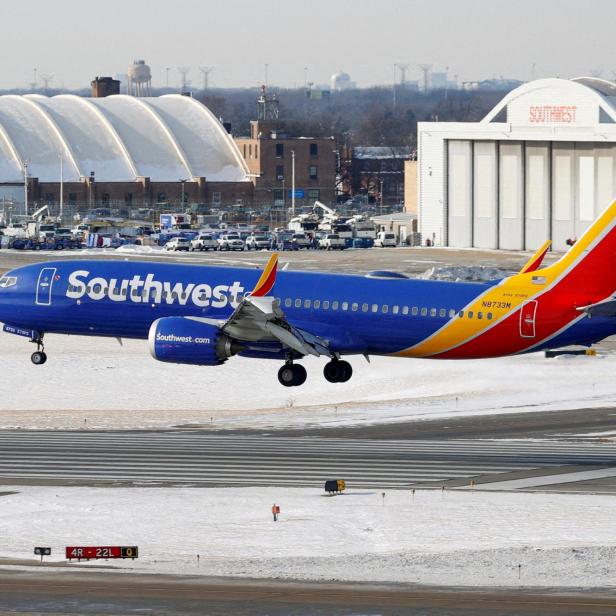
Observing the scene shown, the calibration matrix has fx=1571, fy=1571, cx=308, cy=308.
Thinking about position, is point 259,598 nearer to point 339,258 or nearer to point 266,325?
point 266,325

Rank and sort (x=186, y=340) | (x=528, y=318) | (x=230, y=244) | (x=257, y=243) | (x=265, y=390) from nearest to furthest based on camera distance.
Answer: (x=528, y=318) → (x=186, y=340) → (x=265, y=390) → (x=230, y=244) → (x=257, y=243)

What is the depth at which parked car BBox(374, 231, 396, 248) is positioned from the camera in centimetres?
18675

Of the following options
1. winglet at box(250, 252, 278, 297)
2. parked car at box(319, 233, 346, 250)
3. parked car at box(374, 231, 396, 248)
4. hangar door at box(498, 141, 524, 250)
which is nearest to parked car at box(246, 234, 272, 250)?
parked car at box(319, 233, 346, 250)

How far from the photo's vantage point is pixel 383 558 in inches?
1644

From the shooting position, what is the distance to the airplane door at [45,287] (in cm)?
6750

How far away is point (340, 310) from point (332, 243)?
118 m

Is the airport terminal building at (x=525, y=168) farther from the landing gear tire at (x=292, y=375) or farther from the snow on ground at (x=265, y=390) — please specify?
the landing gear tire at (x=292, y=375)

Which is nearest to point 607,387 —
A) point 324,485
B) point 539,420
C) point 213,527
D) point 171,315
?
point 539,420

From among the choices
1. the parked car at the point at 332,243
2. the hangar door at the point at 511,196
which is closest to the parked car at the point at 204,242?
the parked car at the point at 332,243

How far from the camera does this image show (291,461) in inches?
2395

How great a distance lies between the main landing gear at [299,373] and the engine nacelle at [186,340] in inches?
111

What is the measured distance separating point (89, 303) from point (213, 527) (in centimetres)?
2218

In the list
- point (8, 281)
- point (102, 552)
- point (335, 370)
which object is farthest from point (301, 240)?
point (102, 552)

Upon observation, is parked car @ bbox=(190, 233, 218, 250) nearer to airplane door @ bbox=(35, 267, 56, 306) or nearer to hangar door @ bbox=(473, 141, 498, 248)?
hangar door @ bbox=(473, 141, 498, 248)
